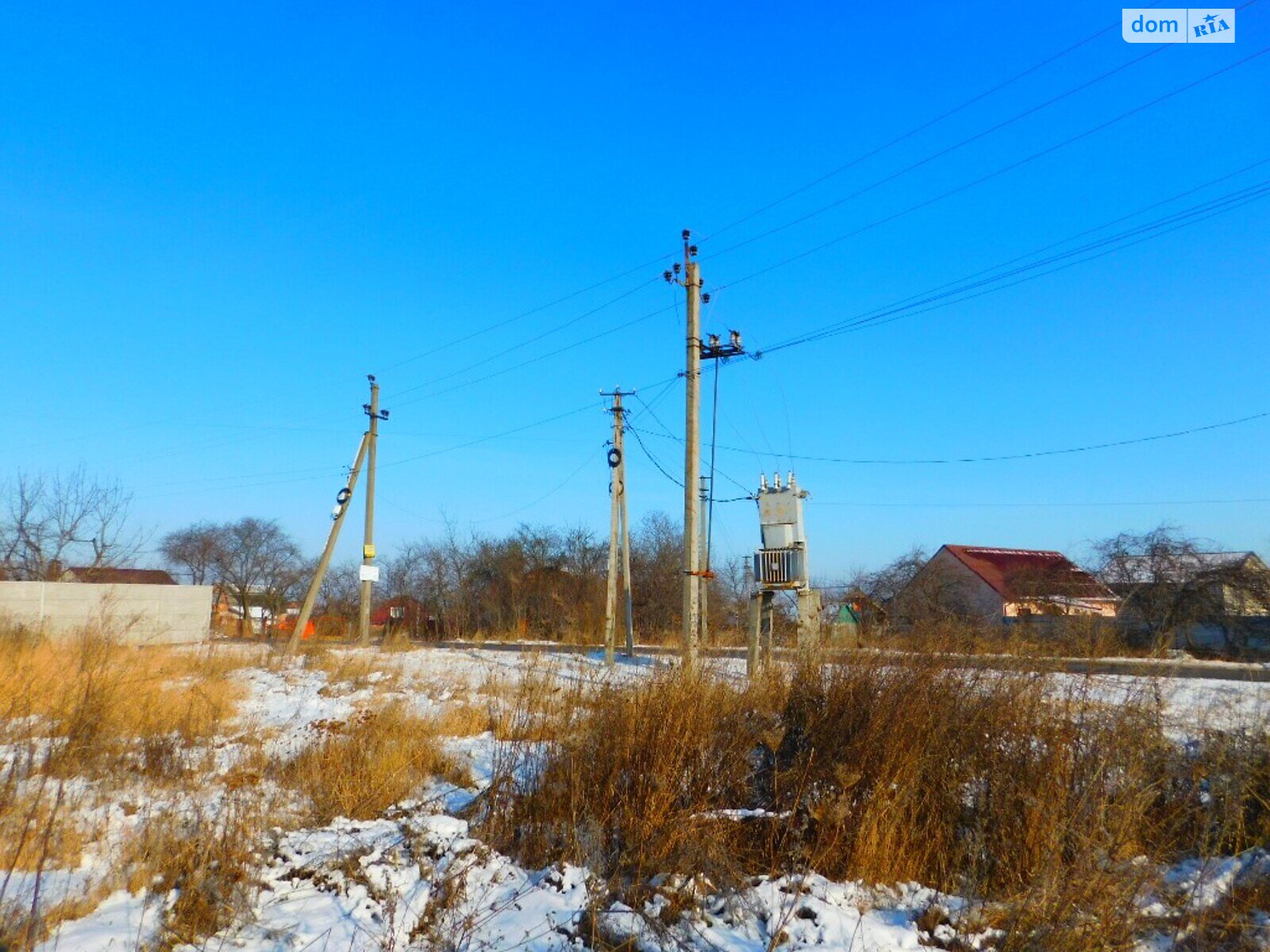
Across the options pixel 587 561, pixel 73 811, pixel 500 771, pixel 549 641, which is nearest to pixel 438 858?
pixel 500 771

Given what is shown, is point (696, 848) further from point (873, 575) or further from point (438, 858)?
point (873, 575)

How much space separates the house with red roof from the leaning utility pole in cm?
530

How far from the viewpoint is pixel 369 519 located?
25.4 m

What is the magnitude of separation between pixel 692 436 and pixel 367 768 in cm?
952

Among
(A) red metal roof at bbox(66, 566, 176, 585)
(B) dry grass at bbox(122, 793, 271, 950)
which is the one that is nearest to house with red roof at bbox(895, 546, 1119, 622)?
(B) dry grass at bbox(122, 793, 271, 950)

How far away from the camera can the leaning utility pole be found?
1454 centimetres

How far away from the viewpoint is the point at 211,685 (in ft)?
37.0

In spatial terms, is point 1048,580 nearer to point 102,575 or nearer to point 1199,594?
point 1199,594

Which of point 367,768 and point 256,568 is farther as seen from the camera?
point 256,568

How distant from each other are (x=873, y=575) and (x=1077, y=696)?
23.1 meters

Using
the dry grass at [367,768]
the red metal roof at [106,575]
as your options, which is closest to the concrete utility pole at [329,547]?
the red metal roof at [106,575]

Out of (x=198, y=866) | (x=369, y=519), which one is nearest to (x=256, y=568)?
(x=369, y=519)

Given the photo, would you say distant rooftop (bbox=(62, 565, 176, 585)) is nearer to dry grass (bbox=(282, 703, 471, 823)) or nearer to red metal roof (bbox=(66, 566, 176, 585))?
red metal roof (bbox=(66, 566, 176, 585))

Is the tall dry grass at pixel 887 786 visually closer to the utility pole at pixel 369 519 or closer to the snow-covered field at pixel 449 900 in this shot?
the snow-covered field at pixel 449 900
